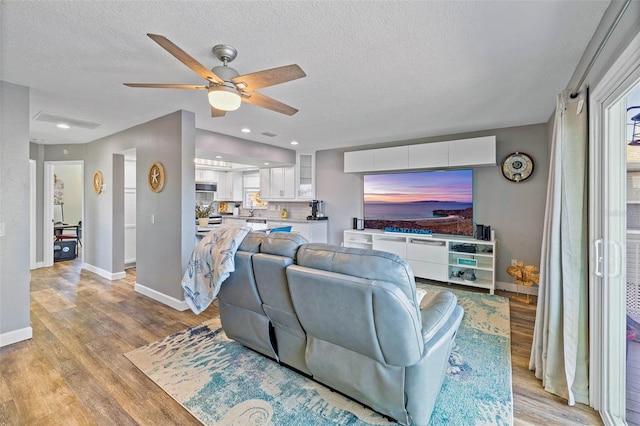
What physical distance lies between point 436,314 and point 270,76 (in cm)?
185

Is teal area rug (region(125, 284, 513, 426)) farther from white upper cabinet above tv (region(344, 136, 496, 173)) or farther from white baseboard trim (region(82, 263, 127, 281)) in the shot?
white baseboard trim (region(82, 263, 127, 281))

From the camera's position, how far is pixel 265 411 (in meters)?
1.81

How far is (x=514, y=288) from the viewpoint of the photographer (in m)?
4.19

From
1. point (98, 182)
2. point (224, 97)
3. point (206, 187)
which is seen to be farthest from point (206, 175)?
point (224, 97)

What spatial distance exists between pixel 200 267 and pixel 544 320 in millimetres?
2668

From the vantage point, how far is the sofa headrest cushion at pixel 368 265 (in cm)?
150

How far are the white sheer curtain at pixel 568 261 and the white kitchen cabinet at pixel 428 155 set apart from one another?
2383mm

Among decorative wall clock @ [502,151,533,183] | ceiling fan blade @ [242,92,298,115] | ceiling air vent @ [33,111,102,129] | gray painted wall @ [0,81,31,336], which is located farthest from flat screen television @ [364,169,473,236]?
gray painted wall @ [0,81,31,336]

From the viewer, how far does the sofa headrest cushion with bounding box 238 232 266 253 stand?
6.98 feet

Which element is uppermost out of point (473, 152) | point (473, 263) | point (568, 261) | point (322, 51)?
point (322, 51)

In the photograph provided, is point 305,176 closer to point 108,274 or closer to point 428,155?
point 428,155

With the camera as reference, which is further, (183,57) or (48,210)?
(48,210)

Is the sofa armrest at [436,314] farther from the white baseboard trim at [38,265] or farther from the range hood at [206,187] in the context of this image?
the white baseboard trim at [38,265]

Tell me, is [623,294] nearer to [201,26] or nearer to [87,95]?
[201,26]
